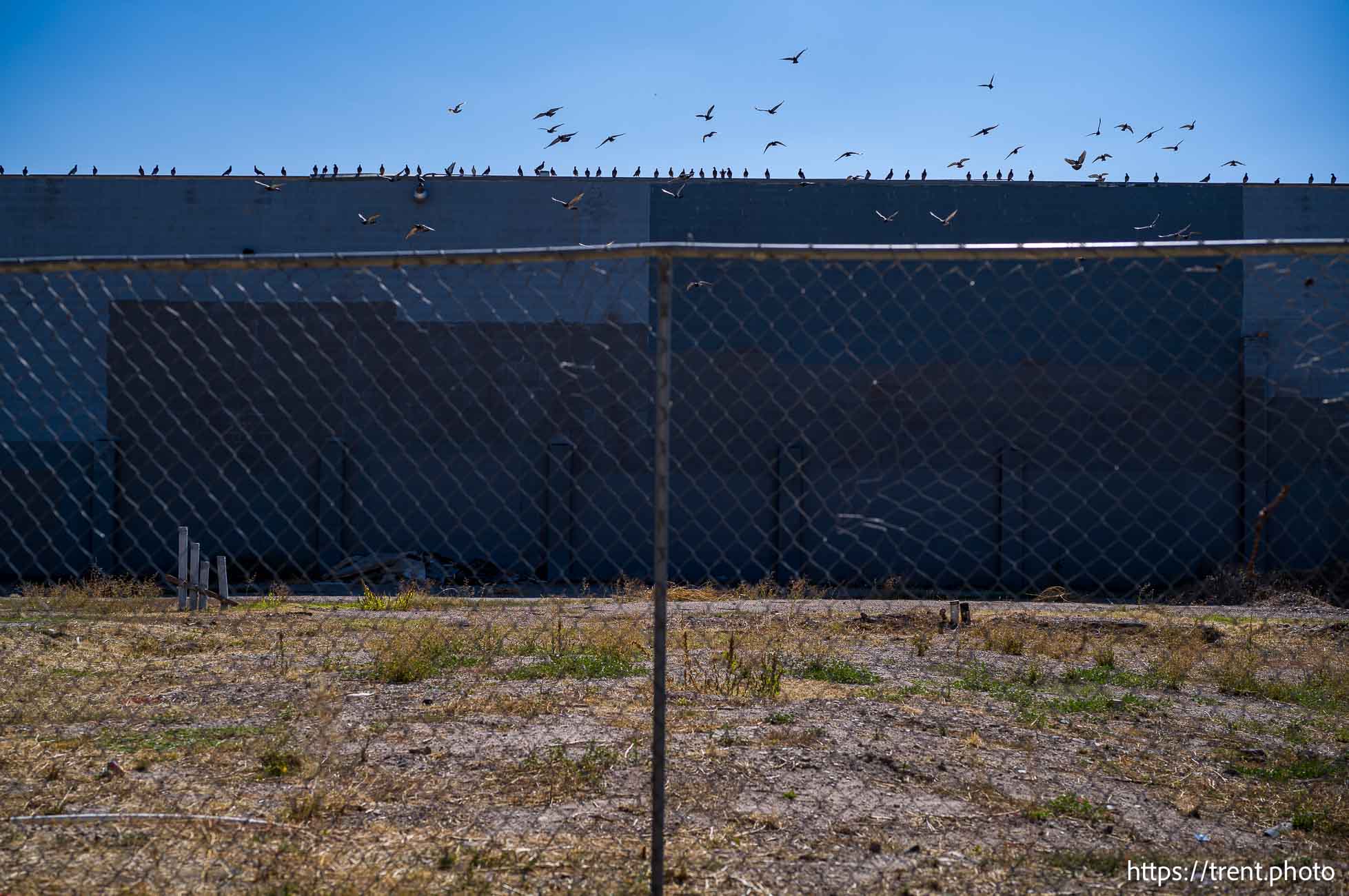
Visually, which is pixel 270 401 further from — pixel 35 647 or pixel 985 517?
pixel 985 517

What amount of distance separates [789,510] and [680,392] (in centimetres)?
301

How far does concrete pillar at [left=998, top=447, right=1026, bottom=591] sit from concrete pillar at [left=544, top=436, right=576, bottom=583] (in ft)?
26.2

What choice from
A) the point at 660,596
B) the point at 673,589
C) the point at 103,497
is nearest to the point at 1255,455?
the point at 673,589

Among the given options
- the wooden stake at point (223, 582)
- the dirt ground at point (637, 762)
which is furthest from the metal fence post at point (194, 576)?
the dirt ground at point (637, 762)

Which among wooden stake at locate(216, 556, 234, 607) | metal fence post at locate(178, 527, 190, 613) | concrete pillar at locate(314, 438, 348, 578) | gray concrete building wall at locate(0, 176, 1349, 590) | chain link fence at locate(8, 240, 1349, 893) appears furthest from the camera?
concrete pillar at locate(314, 438, 348, 578)

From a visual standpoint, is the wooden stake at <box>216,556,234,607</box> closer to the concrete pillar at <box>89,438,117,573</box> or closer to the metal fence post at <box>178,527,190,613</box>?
the metal fence post at <box>178,527,190,613</box>

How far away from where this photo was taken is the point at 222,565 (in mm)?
12805

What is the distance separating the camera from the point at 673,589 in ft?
50.1

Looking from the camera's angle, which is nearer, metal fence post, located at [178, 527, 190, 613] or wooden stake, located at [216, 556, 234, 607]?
metal fence post, located at [178, 527, 190, 613]

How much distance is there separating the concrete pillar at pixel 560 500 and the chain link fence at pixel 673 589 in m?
0.08

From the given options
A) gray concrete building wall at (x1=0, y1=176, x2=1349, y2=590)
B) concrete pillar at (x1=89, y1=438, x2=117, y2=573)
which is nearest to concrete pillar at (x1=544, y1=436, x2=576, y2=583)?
gray concrete building wall at (x1=0, y1=176, x2=1349, y2=590)

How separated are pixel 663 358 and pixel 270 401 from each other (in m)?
16.9

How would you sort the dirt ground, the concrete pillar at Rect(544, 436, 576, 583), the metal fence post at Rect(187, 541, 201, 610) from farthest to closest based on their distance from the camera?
the concrete pillar at Rect(544, 436, 576, 583), the metal fence post at Rect(187, 541, 201, 610), the dirt ground

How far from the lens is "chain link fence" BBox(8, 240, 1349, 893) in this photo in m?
3.95
